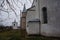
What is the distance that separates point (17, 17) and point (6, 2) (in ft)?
24.0

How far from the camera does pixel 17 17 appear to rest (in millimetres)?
45031

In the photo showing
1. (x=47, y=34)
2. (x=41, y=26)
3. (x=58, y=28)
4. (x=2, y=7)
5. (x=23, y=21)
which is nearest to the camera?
(x=58, y=28)

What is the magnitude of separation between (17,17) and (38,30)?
36.0 metres

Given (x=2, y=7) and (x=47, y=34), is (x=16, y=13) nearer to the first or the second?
(x=2, y=7)

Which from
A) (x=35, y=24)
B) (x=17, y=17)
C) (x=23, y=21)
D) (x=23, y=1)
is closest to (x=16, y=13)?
(x=17, y=17)

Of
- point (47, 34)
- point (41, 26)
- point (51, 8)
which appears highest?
point (51, 8)

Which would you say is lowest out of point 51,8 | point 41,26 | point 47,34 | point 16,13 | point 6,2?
point 47,34

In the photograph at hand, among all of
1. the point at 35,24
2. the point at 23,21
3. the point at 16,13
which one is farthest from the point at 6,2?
the point at 35,24

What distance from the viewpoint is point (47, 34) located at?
28.0 ft

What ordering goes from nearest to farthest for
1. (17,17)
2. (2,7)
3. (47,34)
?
(47,34) → (2,7) → (17,17)

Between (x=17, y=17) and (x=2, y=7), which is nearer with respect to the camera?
(x=2, y=7)

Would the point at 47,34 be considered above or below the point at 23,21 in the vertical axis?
below

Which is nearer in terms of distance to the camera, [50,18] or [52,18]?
[52,18]

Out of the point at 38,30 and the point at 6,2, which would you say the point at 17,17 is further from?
the point at 38,30
